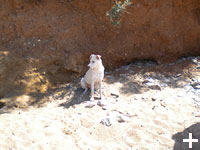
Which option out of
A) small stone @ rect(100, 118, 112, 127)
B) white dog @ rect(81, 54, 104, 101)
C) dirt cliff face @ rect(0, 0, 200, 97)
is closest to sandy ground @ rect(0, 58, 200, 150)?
small stone @ rect(100, 118, 112, 127)

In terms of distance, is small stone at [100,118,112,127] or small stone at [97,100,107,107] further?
small stone at [97,100,107,107]

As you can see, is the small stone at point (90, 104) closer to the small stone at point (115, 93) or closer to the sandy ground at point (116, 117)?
the sandy ground at point (116, 117)

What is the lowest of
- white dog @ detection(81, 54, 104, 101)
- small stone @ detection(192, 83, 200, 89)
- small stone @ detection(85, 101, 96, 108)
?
small stone @ detection(85, 101, 96, 108)

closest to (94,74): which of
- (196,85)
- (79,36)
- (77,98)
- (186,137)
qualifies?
(77,98)

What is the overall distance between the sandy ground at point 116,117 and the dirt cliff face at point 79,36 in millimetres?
653

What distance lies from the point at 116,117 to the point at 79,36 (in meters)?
3.12

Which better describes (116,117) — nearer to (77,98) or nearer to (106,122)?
(106,122)

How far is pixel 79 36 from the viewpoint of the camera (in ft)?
21.1

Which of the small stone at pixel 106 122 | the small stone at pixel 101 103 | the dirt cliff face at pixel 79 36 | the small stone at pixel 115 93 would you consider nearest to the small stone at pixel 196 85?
the dirt cliff face at pixel 79 36

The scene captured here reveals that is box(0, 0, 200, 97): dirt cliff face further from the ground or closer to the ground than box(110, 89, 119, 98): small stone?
further from the ground

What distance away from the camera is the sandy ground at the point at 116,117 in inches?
141

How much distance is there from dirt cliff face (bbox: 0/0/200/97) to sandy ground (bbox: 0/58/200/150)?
0.65 m

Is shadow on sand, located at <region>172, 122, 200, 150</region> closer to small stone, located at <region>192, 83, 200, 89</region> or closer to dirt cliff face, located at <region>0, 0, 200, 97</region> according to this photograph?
small stone, located at <region>192, 83, 200, 89</region>

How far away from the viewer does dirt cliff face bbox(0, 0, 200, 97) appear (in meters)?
5.86
